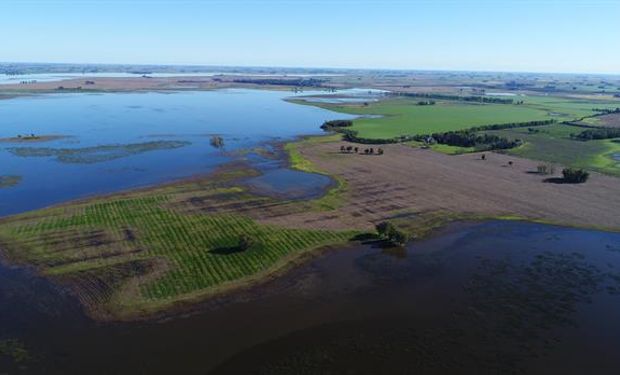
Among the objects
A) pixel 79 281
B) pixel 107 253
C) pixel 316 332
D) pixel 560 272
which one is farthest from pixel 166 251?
pixel 560 272

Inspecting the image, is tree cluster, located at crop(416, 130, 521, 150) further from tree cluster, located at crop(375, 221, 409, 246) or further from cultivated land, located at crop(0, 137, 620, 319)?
tree cluster, located at crop(375, 221, 409, 246)

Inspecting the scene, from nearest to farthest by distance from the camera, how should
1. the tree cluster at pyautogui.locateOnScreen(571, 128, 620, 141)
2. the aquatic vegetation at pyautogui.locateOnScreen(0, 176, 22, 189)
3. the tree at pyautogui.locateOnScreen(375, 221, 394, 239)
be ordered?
the tree at pyautogui.locateOnScreen(375, 221, 394, 239) → the aquatic vegetation at pyautogui.locateOnScreen(0, 176, 22, 189) → the tree cluster at pyautogui.locateOnScreen(571, 128, 620, 141)

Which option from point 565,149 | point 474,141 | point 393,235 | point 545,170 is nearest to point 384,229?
point 393,235

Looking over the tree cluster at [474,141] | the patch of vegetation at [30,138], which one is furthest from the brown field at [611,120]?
the patch of vegetation at [30,138]

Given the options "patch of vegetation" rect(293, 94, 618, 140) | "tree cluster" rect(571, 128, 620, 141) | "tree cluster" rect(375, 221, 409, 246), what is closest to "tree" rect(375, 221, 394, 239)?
"tree cluster" rect(375, 221, 409, 246)

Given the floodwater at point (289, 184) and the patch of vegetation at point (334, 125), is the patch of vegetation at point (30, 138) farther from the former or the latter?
the patch of vegetation at point (334, 125)

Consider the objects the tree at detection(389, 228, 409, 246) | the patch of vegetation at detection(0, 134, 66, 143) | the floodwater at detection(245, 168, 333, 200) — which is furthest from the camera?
the patch of vegetation at detection(0, 134, 66, 143)

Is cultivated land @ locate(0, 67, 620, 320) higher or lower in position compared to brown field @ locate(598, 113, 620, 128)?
lower
